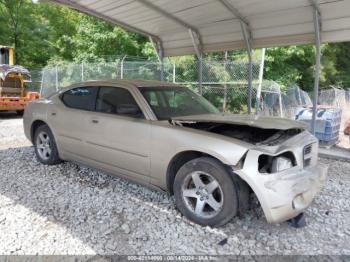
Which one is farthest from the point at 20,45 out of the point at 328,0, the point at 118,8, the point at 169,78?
the point at 328,0

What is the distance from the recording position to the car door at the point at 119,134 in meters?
4.11

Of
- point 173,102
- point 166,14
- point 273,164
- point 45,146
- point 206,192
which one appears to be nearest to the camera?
point 273,164

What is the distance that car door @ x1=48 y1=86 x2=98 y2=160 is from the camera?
494cm

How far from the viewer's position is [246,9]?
22.6 feet

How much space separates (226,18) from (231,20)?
0.43 ft

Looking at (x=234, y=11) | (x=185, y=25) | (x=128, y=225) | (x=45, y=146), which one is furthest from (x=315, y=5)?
(x=45, y=146)

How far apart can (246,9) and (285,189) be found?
4863 mm

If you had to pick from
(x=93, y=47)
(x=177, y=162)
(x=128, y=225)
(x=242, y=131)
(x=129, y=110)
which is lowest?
(x=128, y=225)

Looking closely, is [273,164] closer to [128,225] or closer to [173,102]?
[128,225]

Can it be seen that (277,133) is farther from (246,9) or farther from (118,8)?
(118,8)

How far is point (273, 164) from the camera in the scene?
3.31 meters

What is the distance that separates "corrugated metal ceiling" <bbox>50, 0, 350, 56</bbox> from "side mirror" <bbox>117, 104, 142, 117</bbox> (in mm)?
3487

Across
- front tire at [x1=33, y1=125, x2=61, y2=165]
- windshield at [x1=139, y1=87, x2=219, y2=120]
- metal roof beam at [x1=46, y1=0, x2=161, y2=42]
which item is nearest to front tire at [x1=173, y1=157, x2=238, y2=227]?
windshield at [x1=139, y1=87, x2=219, y2=120]

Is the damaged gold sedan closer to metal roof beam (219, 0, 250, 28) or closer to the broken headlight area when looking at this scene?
the broken headlight area
